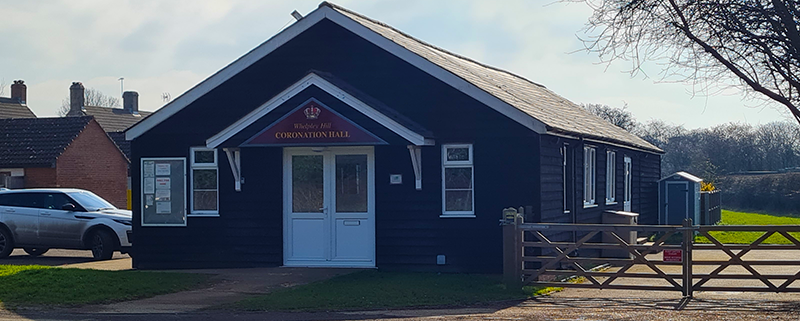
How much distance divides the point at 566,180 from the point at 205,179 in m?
7.14

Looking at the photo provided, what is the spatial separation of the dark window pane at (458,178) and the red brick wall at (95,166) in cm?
2280

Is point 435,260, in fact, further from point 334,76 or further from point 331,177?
point 334,76

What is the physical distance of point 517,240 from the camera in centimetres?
1335

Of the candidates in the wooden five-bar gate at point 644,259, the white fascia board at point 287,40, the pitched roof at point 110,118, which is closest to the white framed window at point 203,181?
the white fascia board at point 287,40

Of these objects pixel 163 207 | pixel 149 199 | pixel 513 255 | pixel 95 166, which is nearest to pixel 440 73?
pixel 513 255

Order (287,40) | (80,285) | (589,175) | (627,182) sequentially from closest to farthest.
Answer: (80,285) → (287,40) → (589,175) → (627,182)

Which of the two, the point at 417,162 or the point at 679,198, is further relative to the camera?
the point at 679,198

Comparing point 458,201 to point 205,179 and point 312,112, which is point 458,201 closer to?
point 312,112

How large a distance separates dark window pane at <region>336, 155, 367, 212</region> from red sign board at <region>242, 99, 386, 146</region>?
93 centimetres

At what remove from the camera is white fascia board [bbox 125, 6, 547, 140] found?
15.7 meters

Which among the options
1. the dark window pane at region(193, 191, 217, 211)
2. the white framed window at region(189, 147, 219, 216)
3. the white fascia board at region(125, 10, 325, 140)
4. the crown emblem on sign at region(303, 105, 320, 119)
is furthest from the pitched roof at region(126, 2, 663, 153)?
the crown emblem on sign at region(303, 105, 320, 119)

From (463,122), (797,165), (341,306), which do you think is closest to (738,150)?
(797,165)

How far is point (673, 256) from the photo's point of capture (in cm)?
1263

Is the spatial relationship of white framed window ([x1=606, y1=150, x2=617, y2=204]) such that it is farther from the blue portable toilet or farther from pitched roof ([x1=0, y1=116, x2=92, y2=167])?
pitched roof ([x1=0, y1=116, x2=92, y2=167])
